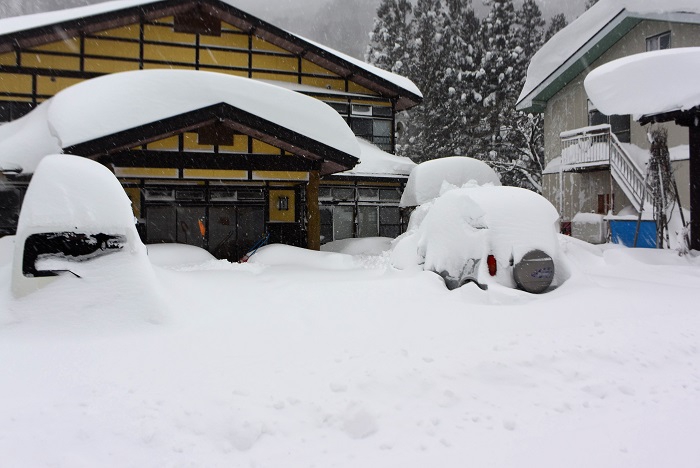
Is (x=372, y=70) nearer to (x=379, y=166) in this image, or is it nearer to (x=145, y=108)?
(x=379, y=166)

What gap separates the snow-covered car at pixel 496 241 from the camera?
6.52 metres

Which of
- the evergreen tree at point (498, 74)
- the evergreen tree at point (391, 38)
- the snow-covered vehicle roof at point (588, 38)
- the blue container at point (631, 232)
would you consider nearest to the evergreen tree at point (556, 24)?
the evergreen tree at point (498, 74)

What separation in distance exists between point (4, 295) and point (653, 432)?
597 cm

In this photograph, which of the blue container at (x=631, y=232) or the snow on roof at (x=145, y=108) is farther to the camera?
the blue container at (x=631, y=232)

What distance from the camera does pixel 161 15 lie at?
16.3 metres

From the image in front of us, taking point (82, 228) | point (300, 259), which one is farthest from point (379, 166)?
point (82, 228)

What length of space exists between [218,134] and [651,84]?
990 cm

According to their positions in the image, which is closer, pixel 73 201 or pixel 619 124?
pixel 73 201

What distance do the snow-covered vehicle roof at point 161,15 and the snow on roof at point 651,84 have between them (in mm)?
10550

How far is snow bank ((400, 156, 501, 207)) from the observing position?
1603 cm

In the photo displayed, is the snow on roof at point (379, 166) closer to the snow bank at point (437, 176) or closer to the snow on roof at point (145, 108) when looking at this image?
the snow bank at point (437, 176)

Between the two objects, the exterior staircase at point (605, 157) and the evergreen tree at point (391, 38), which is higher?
the evergreen tree at point (391, 38)

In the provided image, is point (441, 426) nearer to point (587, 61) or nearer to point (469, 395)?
point (469, 395)

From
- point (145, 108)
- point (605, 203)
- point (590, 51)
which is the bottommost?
point (605, 203)
